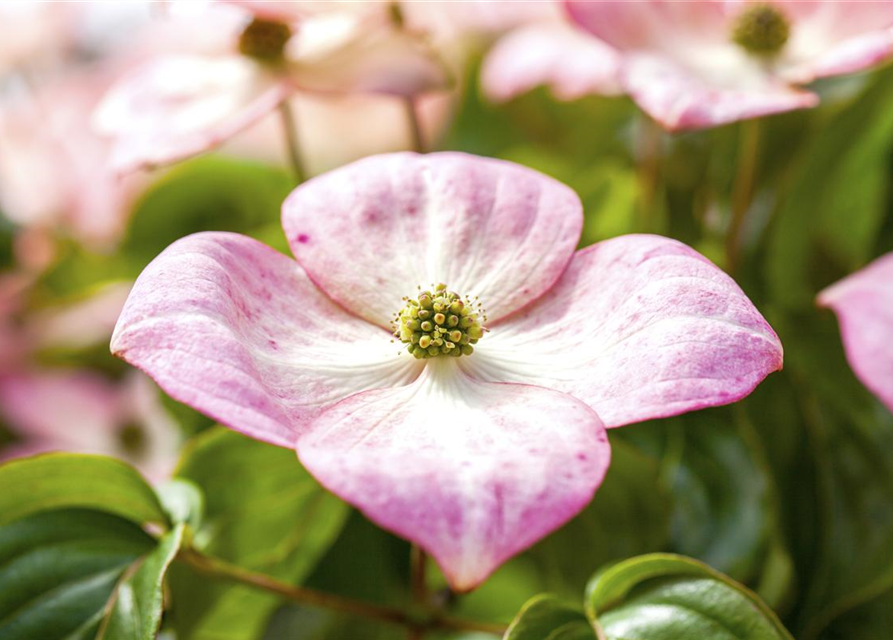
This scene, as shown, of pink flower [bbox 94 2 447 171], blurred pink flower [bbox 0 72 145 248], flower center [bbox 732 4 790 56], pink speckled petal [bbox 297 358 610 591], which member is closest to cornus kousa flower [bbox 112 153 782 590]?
pink speckled petal [bbox 297 358 610 591]

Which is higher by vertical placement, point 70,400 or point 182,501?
point 182,501

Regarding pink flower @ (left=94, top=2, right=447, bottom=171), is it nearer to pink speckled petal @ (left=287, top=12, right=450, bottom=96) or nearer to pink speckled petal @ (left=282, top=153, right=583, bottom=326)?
pink speckled petal @ (left=287, top=12, right=450, bottom=96)

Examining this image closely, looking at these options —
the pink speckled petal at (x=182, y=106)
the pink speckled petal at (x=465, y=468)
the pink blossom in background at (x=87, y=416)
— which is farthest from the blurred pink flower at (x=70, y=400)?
the pink speckled petal at (x=465, y=468)

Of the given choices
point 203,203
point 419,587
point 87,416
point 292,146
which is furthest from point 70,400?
point 419,587

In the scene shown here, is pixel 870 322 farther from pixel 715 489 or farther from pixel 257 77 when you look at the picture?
pixel 257 77

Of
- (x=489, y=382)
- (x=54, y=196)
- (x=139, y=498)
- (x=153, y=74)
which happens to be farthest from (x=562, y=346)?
(x=54, y=196)
